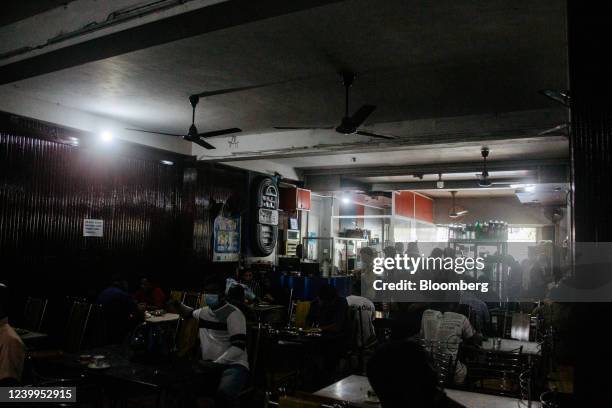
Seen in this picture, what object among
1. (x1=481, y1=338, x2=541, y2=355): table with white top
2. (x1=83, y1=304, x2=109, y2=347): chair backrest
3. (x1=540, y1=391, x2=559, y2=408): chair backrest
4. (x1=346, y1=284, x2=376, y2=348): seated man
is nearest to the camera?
(x1=540, y1=391, x2=559, y2=408): chair backrest

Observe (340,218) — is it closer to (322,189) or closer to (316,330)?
(322,189)

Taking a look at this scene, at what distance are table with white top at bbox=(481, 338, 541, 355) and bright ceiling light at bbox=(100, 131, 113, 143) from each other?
20.9ft

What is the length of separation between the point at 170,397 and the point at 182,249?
4.35 m

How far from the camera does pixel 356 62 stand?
5.35 metres

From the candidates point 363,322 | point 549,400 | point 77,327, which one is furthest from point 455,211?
point 549,400

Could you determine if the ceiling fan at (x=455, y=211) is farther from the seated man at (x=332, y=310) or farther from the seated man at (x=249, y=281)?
the seated man at (x=332, y=310)

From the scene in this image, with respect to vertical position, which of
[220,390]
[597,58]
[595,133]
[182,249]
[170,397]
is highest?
[597,58]

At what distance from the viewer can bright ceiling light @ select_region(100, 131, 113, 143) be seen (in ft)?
25.6

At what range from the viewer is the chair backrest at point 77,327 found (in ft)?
18.4

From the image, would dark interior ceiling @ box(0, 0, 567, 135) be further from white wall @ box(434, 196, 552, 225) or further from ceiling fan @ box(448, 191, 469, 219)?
white wall @ box(434, 196, 552, 225)

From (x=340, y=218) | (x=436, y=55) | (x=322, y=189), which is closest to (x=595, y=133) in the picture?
(x=436, y=55)

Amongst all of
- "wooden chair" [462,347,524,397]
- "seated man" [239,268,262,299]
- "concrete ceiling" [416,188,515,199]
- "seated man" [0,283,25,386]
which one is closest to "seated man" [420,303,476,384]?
"wooden chair" [462,347,524,397]

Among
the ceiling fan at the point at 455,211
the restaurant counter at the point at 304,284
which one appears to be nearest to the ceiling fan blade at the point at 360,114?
the restaurant counter at the point at 304,284

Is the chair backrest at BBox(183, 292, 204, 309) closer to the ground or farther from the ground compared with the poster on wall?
closer to the ground
